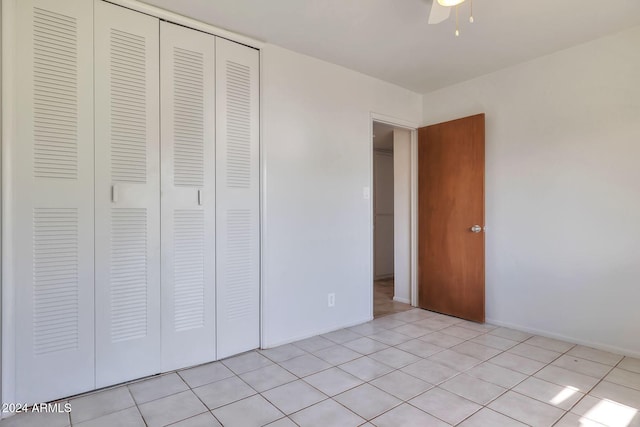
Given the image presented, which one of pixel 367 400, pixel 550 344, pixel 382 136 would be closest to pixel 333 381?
pixel 367 400

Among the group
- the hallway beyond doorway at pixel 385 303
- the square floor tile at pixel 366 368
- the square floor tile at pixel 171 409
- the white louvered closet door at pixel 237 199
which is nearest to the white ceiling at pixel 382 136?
the white louvered closet door at pixel 237 199

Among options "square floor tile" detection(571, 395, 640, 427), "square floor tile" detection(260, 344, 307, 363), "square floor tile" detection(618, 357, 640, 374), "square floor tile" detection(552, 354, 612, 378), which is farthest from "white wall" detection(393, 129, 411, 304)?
"square floor tile" detection(571, 395, 640, 427)

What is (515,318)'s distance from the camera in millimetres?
3244

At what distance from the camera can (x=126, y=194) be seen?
221cm

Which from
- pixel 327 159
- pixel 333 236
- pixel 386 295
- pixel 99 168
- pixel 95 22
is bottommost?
pixel 386 295

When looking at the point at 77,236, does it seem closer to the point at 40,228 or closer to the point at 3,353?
the point at 40,228

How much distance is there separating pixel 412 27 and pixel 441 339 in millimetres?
2548

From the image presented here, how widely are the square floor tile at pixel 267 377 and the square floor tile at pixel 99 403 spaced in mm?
690

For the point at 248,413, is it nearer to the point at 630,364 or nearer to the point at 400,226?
the point at 630,364

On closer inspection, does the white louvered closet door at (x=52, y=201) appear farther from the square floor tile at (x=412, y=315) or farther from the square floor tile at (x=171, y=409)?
the square floor tile at (x=412, y=315)

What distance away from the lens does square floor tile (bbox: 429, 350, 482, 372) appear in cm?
244

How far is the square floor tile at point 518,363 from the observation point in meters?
2.38

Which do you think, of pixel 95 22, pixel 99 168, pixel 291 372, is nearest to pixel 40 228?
pixel 99 168

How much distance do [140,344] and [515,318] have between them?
10.6 feet
